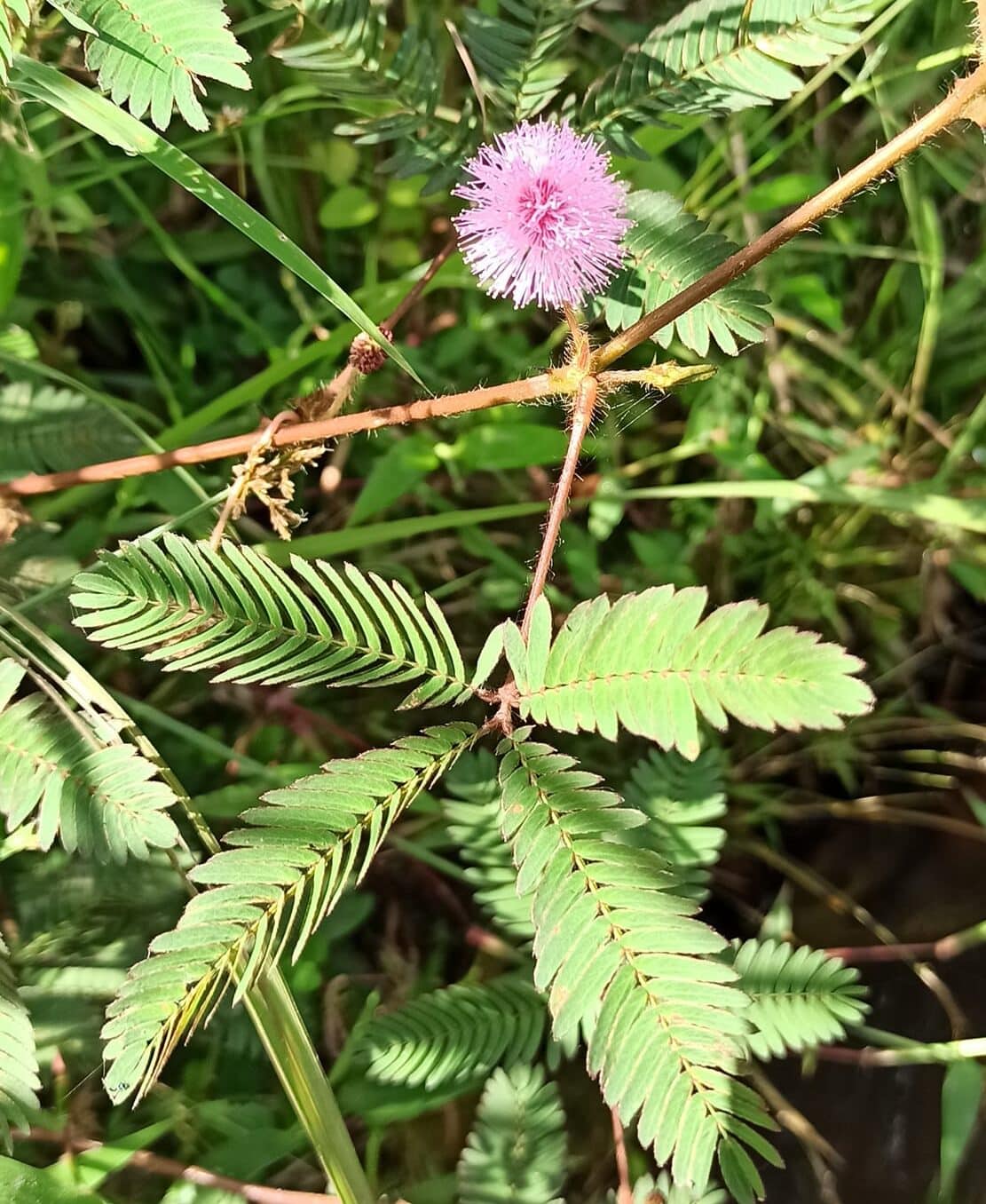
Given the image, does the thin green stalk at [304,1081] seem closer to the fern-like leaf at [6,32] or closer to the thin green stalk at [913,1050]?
the thin green stalk at [913,1050]

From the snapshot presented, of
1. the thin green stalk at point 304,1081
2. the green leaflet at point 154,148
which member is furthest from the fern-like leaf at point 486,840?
the green leaflet at point 154,148

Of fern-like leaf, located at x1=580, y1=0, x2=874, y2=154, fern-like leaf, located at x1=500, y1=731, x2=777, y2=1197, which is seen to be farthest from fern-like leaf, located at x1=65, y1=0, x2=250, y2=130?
fern-like leaf, located at x1=500, y1=731, x2=777, y2=1197

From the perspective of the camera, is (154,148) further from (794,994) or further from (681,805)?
(794,994)

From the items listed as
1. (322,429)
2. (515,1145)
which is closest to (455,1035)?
(515,1145)

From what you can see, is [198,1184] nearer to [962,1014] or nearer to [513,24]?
[962,1014]

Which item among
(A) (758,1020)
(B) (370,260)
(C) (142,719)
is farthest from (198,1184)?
(B) (370,260)

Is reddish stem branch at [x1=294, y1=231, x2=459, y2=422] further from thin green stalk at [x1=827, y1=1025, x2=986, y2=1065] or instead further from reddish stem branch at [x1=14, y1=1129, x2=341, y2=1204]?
thin green stalk at [x1=827, y1=1025, x2=986, y2=1065]
